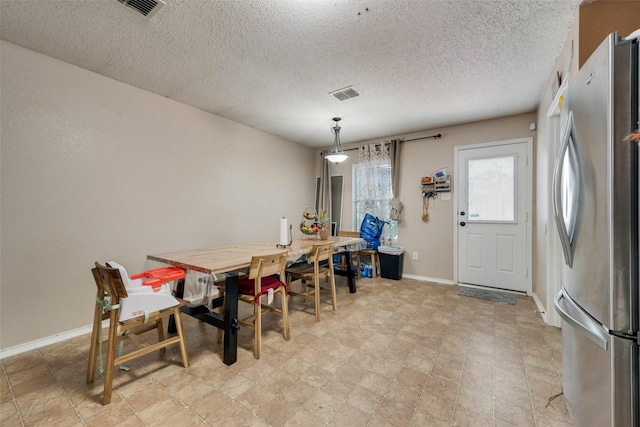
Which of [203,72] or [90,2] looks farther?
[203,72]

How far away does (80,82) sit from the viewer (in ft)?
7.87

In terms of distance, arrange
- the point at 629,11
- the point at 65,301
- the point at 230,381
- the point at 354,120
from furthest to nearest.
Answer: the point at 354,120, the point at 65,301, the point at 230,381, the point at 629,11

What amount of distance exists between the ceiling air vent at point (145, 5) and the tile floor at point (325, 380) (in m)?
2.50

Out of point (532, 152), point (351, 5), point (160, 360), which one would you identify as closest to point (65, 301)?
point (160, 360)

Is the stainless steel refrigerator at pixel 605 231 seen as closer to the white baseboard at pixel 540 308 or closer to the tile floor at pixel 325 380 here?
the tile floor at pixel 325 380

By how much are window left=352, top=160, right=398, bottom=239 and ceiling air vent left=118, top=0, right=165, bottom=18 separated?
369 centimetres

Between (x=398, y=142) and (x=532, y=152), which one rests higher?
(x=398, y=142)

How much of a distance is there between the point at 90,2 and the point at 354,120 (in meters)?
2.94

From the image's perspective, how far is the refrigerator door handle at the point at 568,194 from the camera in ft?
3.84

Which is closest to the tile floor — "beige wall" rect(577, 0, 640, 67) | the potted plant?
the potted plant

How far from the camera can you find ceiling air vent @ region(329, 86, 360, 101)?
285cm

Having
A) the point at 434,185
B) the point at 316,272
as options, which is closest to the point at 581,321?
the point at 316,272

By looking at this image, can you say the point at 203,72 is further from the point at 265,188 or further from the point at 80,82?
the point at 265,188

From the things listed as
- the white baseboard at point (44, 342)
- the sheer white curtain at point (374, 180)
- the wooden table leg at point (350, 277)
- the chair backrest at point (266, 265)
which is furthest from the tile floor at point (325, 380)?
the sheer white curtain at point (374, 180)
